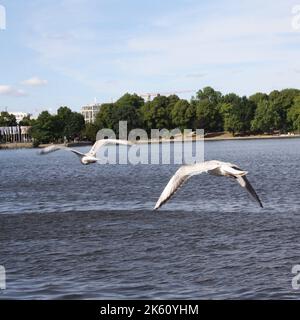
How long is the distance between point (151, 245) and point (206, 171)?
Result: 1029 cm

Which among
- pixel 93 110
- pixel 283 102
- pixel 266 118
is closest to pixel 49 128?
pixel 93 110

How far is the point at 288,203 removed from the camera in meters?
23.5

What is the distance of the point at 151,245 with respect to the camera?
16969 mm

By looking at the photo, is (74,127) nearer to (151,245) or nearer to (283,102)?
(151,245)

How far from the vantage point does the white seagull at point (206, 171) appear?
6.51 meters

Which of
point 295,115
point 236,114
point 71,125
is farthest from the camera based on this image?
point 295,115

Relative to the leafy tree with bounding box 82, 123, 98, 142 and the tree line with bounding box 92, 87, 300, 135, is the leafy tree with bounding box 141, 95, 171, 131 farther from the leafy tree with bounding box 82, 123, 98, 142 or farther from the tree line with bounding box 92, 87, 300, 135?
the leafy tree with bounding box 82, 123, 98, 142

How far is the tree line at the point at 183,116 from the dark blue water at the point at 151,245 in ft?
19.7

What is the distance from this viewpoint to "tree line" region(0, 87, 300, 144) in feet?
111

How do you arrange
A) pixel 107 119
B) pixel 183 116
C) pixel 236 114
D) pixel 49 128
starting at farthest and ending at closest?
pixel 236 114
pixel 49 128
pixel 183 116
pixel 107 119

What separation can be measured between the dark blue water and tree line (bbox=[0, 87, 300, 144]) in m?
6.00
